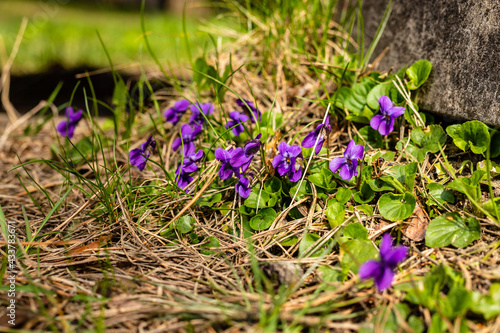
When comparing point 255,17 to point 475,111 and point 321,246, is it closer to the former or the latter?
point 475,111

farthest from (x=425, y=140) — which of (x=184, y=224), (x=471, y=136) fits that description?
(x=184, y=224)

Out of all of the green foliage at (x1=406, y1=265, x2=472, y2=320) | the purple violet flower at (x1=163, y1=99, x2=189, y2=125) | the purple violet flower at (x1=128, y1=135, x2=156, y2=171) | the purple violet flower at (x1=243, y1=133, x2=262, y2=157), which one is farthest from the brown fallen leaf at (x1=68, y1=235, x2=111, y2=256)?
the green foliage at (x1=406, y1=265, x2=472, y2=320)

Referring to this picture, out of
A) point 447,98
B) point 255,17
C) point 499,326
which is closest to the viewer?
point 499,326

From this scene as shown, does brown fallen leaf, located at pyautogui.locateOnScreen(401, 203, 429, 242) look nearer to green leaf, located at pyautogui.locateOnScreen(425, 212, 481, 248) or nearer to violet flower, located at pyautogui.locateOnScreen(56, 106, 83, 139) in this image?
green leaf, located at pyautogui.locateOnScreen(425, 212, 481, 248)

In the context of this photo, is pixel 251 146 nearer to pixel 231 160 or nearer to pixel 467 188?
pixel 231 160

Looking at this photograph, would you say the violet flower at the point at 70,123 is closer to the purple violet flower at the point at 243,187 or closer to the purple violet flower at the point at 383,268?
the purple violet flower at the point at 243,187

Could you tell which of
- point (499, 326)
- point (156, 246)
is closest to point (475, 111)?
point (499, 326)

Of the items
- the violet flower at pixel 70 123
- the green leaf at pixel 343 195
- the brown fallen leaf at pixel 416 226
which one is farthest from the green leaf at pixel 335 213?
the violet flower at pixel 70 123
